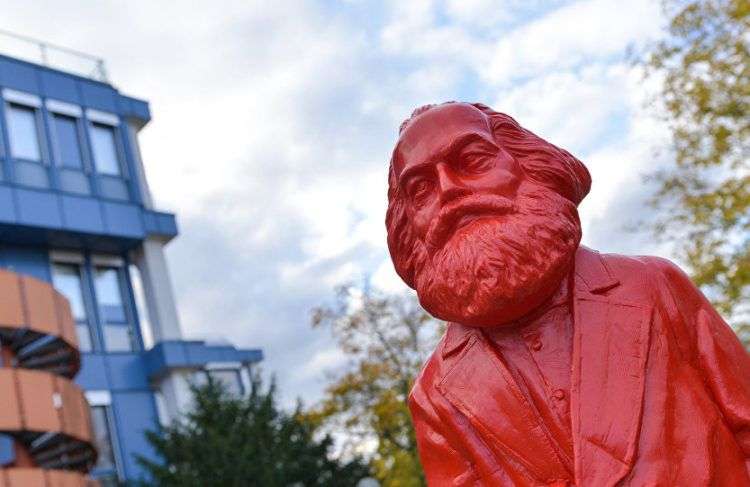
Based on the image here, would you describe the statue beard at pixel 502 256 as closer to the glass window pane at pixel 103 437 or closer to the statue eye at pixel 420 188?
the statue eye at pixel 420 188

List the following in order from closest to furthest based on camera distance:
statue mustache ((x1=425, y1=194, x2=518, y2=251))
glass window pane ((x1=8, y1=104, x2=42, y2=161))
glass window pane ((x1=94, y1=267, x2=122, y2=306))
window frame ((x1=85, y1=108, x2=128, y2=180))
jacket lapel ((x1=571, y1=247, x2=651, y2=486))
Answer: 1. jacket lapel ((x1=571, y1=247, x2=651, y2=486))
2. statue mustache ((x1=425, y1=194, x2=518, y2=251))
3. glass window pane ((x1=8, y1=104, x2=42, y2=161))
4. glass window pane ((x1=94, y1=267, x2=122, y2=306))
5. window frame ((x1=85, y1=108, x2=128, y2=180))

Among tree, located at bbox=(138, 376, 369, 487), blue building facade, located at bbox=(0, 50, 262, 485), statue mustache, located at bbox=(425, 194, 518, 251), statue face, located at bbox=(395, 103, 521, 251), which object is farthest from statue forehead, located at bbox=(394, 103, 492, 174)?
blue building facade, located at bbox=(0, 50, 262, 485)

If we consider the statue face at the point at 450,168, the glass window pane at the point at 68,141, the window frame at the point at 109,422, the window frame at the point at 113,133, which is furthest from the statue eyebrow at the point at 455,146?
the window frame at the point at 113,133

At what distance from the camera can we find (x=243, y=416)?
51.2ft

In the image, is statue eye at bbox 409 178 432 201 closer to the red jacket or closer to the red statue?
the red statue

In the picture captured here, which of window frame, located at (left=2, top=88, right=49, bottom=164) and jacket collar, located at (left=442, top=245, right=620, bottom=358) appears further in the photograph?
window frame, located at (left=2, top=88, right=49, bottom=164)

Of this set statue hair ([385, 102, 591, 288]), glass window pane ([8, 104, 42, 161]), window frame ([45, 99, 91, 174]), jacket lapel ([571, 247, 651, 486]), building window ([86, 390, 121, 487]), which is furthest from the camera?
window frame ([45, 99, 91, 174])

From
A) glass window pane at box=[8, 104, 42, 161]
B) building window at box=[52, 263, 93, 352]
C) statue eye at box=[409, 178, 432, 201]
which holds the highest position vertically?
glass window pane at box=[8, 104, 42, 161]

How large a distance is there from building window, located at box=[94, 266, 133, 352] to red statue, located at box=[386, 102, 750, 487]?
2073 cm

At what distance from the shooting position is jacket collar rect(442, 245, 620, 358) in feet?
8.21

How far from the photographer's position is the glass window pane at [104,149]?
22969 millimetres

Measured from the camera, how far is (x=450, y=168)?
8.45ft

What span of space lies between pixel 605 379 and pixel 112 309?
21.7m

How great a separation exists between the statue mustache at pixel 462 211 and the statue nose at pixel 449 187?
0.06 ft
